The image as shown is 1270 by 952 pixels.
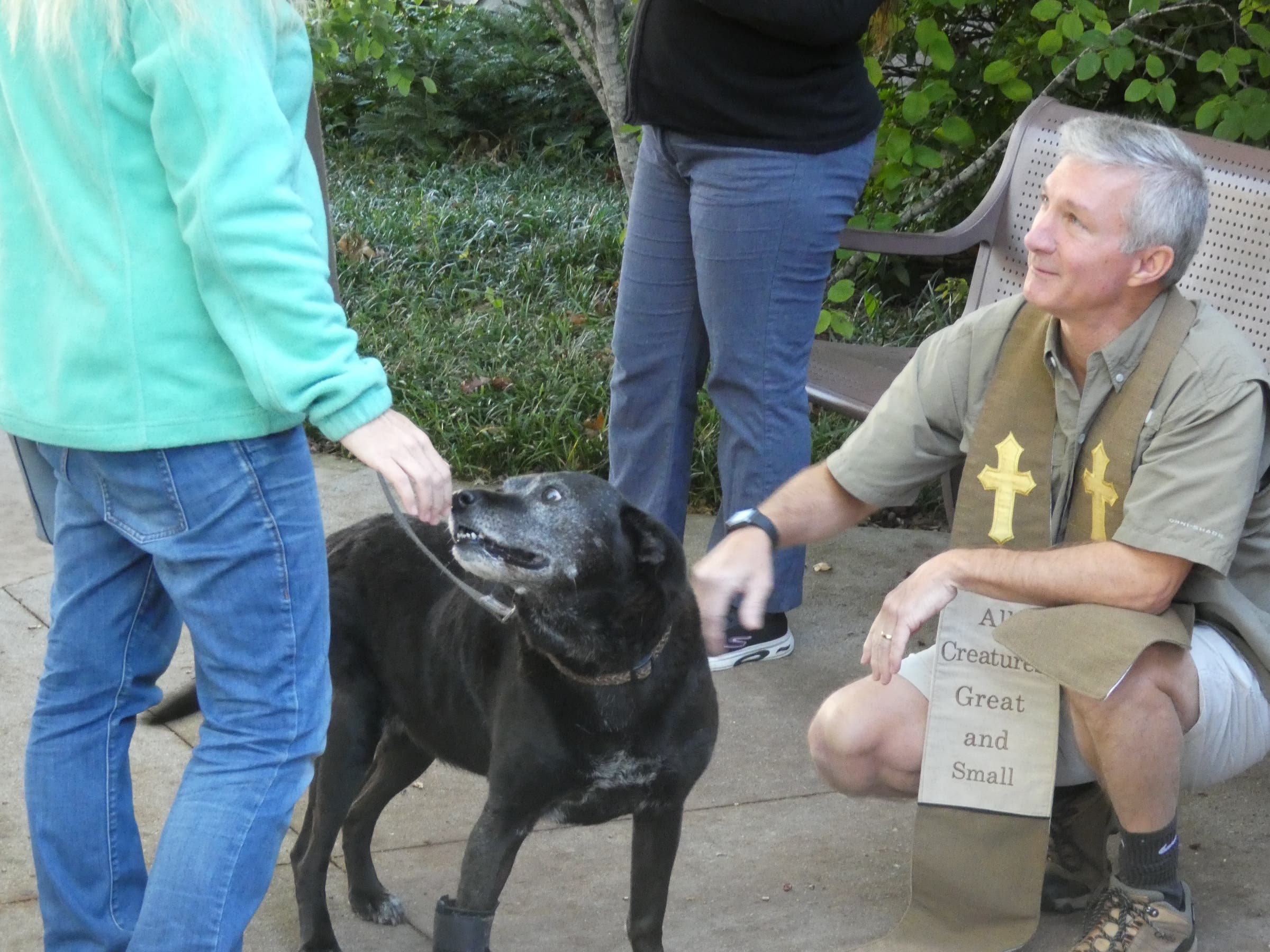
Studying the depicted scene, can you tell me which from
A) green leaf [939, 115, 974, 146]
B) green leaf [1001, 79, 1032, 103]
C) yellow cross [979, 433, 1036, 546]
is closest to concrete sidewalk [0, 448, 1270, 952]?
yellow cross [979, 433, 1036, 546]

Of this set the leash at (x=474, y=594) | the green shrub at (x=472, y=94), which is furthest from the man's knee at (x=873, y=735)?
the green shrub at (x=472, y=94)

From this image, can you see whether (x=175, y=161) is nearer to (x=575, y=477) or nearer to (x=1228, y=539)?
(x=575, y=477)

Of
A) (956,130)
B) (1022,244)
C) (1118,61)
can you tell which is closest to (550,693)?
(1022,244)

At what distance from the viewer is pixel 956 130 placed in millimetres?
5789

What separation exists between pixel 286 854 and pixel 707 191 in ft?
6.48

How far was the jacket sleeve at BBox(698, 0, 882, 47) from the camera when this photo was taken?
381cm

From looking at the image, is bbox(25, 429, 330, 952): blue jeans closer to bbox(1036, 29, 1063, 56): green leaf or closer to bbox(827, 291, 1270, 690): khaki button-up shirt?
bbox(827, 291, 1270, 690): khaki button-up shirt

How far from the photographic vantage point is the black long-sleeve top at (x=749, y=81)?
157 inches

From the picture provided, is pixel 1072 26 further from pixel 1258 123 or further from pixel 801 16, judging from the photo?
pixel 801 16

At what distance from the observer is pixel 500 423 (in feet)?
20.9

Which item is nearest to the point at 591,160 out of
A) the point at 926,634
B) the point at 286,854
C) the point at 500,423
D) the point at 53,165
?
the point at 500,423

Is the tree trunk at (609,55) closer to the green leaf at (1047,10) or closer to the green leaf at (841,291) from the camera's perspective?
the green leaf at (841,291)

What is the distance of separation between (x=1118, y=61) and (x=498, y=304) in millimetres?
3662

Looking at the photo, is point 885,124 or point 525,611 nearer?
point 525,611
